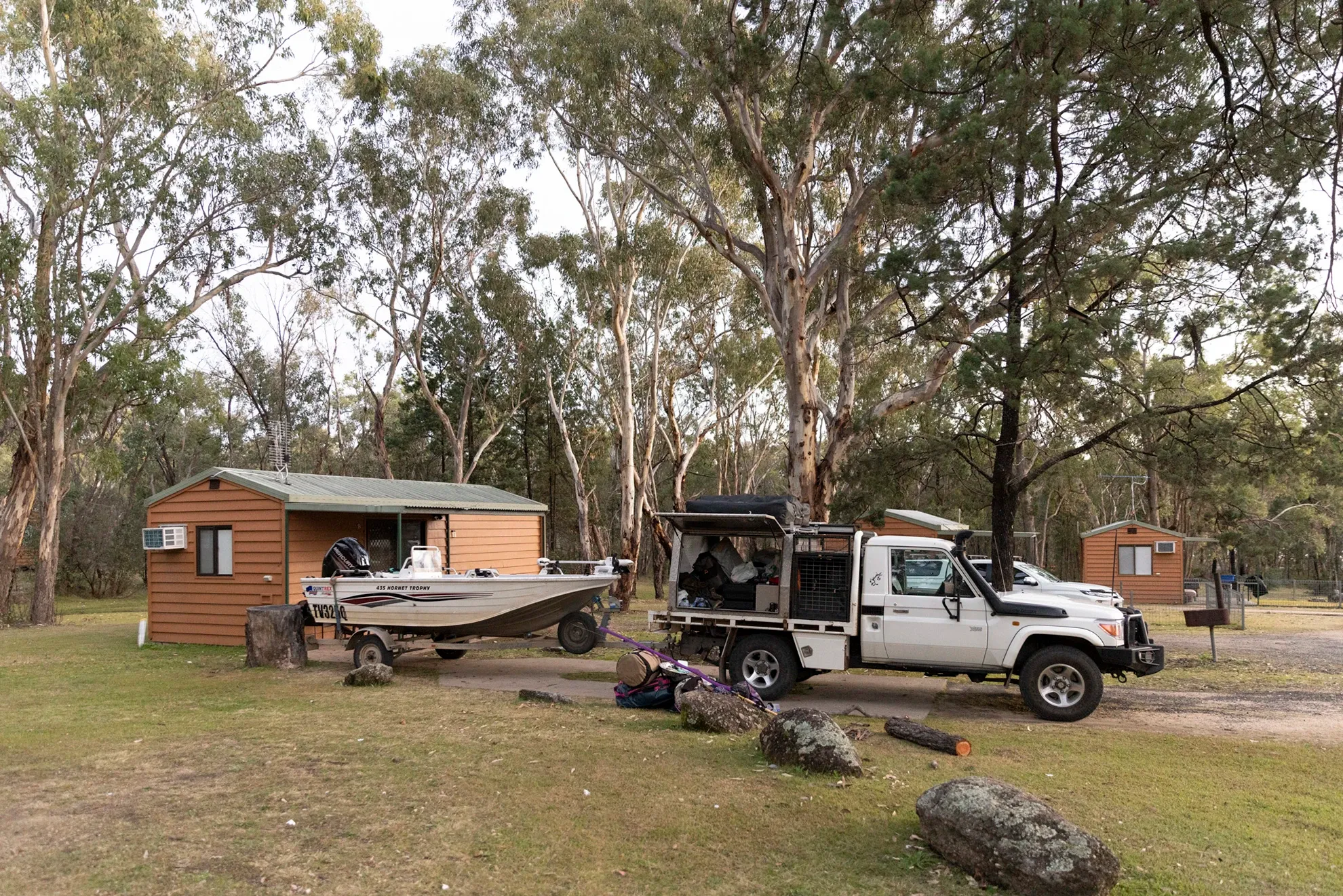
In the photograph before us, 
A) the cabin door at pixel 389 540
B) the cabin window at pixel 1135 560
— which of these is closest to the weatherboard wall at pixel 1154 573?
the cabin window at pixel 1135 560

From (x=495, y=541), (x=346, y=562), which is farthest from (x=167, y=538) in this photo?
(x=495, y=541)

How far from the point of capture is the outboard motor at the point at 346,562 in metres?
13.4

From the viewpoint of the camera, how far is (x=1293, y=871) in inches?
201

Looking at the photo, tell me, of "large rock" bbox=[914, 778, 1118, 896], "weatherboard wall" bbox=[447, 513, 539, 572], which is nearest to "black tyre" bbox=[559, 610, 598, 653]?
"weatherboard wall" bbox=[447, 513, 539, 572]

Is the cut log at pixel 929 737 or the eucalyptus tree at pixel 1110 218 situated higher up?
the eucalyptus tree at pixel 1110 218

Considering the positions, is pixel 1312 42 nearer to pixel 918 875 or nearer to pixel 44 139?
pixel 918 875

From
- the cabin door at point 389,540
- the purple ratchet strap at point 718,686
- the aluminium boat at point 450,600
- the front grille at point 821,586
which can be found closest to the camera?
the purple ratchet strap at point 718,686

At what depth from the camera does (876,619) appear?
32.8 feet

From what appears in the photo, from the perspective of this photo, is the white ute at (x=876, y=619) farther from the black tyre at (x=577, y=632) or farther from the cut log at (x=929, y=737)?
the black tyre at (x=577, y=632)

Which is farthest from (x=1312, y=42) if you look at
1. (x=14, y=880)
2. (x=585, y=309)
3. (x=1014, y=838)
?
(x=585, y=309)

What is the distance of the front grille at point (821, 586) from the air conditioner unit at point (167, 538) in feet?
38.6

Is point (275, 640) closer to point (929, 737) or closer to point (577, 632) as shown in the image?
point (577, 632)

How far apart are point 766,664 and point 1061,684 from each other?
3045mm

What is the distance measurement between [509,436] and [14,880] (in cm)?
3823
